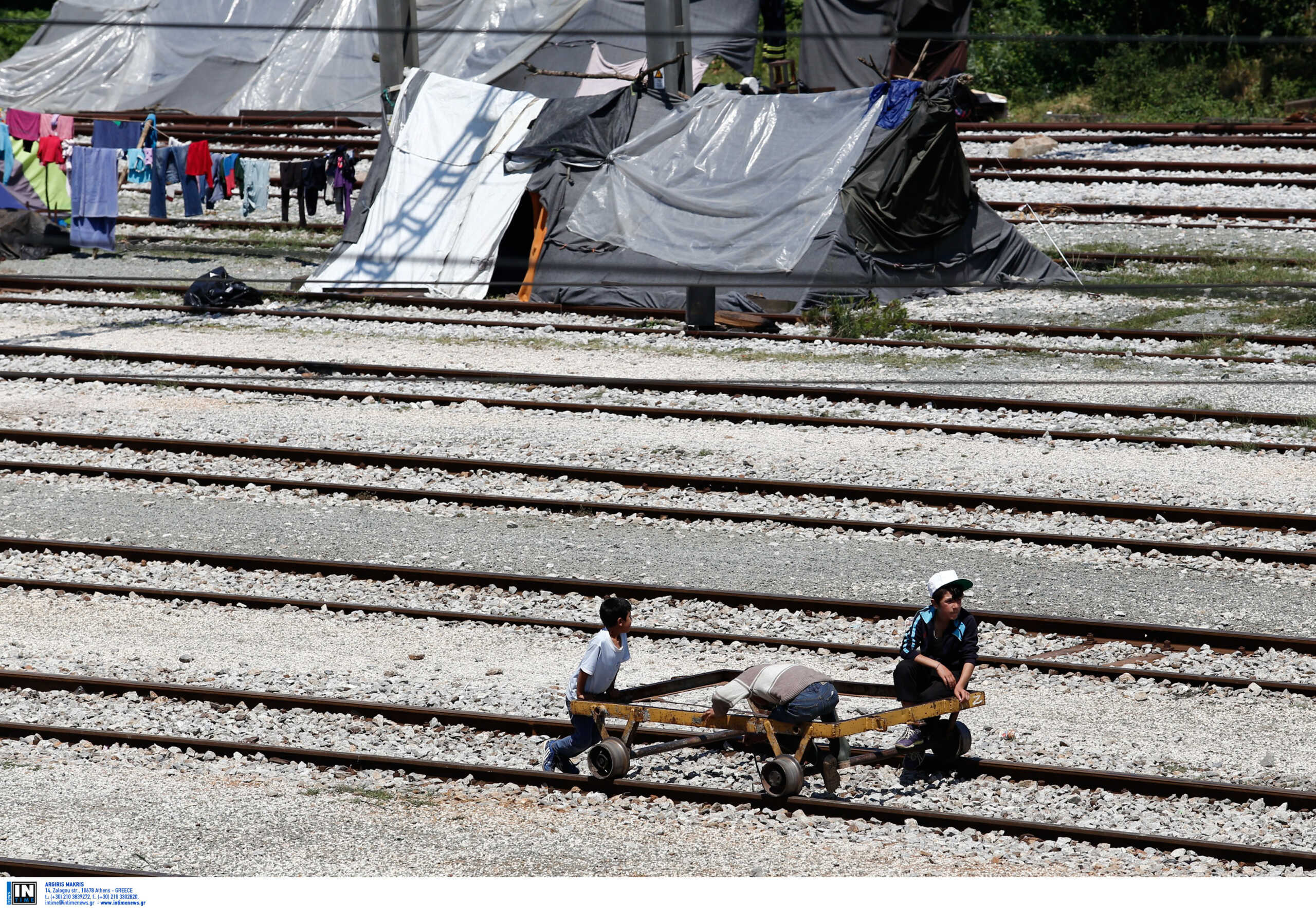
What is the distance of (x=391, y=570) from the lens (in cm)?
1210

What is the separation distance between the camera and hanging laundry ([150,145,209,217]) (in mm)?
24328

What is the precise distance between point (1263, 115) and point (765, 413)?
19.9 metres

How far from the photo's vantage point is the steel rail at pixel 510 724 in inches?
329

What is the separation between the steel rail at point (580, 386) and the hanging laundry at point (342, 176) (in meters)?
6.80

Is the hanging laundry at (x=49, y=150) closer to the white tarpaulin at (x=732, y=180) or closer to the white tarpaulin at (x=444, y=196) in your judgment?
the white tarpaulin at (x=444, y=196)

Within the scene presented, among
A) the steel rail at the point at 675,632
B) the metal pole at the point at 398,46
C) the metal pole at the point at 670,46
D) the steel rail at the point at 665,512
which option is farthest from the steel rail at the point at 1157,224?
the steel rail at the point at 675,632

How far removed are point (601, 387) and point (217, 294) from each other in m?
7.08

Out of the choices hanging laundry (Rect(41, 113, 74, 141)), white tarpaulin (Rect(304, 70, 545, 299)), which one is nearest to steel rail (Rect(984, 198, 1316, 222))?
white tarpaulin (Rect(304, 70, 545, 299))

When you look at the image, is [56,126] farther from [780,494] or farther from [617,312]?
[780,494]

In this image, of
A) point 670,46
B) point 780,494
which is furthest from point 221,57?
point 780,494

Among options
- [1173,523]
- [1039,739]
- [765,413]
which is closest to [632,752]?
[1039,739]

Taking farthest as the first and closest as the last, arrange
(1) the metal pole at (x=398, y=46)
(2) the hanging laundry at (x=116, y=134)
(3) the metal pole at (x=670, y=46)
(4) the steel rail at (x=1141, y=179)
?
(4) the steel rail at (x=1141, y=179), (2) the hanging laundry at (x=116, y=134), (1) the metal pole at (x=398, y=46), (3) the metal pole at (x=670, y=46)
